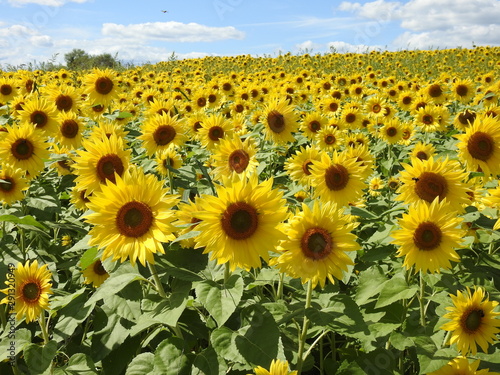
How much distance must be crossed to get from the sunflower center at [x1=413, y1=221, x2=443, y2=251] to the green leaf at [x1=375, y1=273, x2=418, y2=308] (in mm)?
293

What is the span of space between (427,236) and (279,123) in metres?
2.64

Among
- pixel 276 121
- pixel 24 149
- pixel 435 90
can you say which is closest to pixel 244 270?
pixel 276 121

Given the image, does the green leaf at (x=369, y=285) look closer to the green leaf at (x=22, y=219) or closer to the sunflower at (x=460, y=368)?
the sunflower at (x=460, y=368)

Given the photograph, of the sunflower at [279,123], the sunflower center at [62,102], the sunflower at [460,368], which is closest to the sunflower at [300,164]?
the sunflower at [279,123]

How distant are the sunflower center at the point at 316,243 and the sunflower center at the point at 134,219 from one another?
2.87 ft

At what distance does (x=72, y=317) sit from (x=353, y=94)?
8.69 m

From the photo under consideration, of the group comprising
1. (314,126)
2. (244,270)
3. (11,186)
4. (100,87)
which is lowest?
(244,270)

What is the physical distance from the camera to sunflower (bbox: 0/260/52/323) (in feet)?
9.02

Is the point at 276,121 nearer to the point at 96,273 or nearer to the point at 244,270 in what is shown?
the point at 244,270

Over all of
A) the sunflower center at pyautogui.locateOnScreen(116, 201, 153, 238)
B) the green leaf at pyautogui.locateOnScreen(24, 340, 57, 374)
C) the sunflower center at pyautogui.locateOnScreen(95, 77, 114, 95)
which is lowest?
the green leaf at pyautogui.locateOnScreen(24, 340, 57, 374)

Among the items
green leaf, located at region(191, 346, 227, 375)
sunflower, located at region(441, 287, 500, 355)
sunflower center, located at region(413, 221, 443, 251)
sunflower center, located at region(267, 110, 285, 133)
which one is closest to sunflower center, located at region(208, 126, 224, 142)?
sunflower center, located at region(267, 110, 285, 133)

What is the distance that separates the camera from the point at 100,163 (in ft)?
9.34

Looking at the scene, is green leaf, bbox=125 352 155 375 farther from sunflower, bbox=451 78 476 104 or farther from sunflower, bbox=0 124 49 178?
sunflower, bbox=451 78 476 104

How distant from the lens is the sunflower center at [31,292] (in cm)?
280
